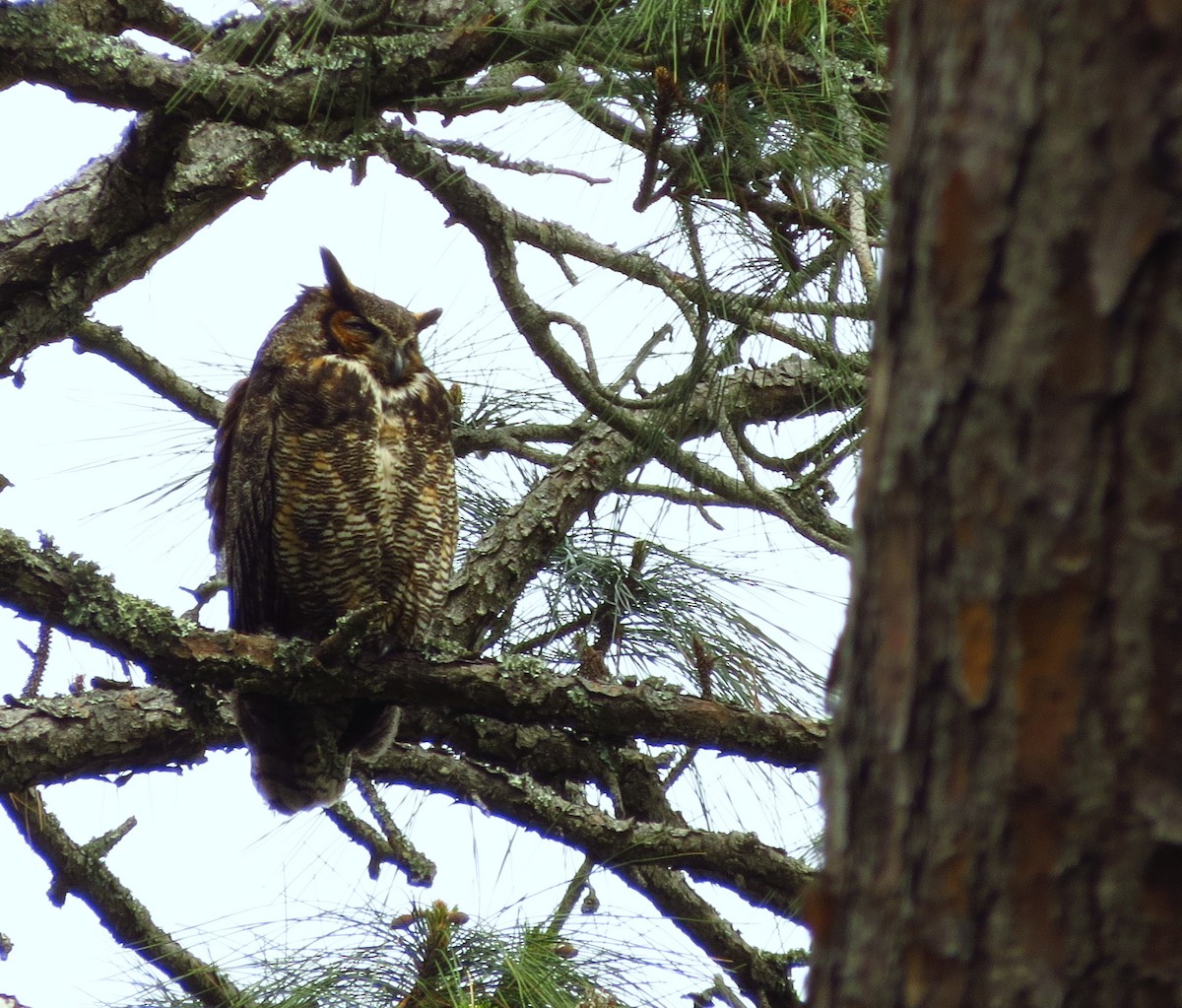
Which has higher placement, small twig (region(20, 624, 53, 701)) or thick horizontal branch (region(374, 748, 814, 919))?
small twig (region(20, 624, 53, 701))

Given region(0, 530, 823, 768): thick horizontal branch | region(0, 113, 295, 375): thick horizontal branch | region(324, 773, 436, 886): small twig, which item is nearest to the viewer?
region(0, 530, 823, 768): thick horizontal branch

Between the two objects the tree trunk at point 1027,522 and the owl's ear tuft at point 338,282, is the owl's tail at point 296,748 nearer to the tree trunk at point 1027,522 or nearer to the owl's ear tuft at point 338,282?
the owl's ear tuft at point 338,282

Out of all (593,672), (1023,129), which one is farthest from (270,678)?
(1023,129)

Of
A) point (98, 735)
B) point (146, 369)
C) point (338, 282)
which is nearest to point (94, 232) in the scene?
point (338, 282)

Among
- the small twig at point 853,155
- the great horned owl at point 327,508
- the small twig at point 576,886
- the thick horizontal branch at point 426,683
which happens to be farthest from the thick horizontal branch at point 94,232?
the small twig at point 576,886

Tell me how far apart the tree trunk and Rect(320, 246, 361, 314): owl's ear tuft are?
108 inches

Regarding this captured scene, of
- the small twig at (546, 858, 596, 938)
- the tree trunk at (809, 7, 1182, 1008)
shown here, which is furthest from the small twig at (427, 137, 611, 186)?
the tree trunk at (809, 7, 1182, 1008)

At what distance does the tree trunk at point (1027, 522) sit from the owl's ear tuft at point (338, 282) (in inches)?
108

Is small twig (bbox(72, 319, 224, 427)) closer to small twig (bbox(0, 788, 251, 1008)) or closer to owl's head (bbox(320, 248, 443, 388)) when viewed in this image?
owl's head (bbox(320, 248, 443, 388))

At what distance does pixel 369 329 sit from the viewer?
3.33 meters

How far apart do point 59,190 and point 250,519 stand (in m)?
0.89

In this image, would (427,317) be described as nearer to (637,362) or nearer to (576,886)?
(637,362)

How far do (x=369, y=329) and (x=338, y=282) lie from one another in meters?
0.16

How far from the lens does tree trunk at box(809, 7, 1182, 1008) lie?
651 mm
